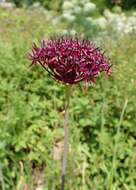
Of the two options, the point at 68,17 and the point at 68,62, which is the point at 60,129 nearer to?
the point at 68,62

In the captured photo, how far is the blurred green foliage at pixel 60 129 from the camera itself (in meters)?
3.06

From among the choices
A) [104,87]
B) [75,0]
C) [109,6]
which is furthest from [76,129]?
[109,6]

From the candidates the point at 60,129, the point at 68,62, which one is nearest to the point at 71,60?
the point at 68,62

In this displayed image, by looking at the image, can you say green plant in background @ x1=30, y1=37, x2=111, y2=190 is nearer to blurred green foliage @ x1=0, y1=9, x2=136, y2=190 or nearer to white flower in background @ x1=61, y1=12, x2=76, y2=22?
blurred green foliage @ x1=0, y1=9, x2=136, y2=190

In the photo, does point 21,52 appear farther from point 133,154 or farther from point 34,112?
point 133,154

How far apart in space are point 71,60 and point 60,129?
6.41 feet

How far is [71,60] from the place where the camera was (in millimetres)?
1488

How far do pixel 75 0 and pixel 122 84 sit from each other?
6.52 meters

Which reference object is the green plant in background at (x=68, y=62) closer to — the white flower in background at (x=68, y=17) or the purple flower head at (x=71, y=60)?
the purple flower head at (x=71, y=60)

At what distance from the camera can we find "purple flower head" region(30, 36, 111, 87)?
1467 mm

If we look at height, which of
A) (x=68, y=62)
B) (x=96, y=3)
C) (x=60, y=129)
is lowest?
(x=60, y=129)

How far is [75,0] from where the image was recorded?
1005 cm

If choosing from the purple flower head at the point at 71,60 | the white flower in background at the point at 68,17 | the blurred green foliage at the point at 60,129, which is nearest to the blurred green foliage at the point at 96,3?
the white flower in background at the point at 68,17

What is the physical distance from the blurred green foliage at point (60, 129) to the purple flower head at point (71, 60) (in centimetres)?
129
